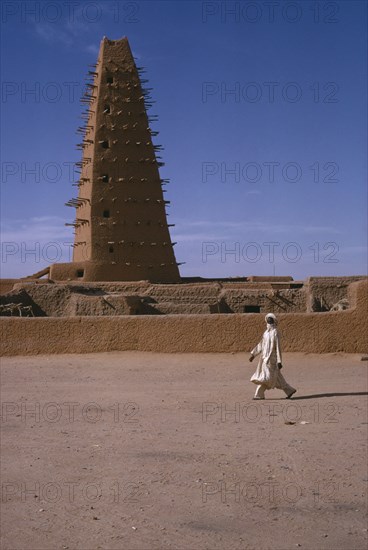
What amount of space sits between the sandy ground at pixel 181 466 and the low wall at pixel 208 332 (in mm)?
2540

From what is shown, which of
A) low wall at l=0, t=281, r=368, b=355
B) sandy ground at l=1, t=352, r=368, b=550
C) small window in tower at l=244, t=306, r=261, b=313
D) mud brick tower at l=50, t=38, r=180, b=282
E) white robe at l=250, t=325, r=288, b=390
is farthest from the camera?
mud brick tower at l=50, t=38, r=180, b=282

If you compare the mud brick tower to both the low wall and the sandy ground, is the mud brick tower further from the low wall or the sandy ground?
the sandy ground

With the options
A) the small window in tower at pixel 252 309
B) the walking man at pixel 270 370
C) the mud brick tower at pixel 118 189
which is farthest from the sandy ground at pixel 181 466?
the mud brick tower at pixel 118 189

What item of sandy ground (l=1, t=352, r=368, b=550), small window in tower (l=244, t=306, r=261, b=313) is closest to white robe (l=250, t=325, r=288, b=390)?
sandy ground (l=1, t=352, r=368, b=550)

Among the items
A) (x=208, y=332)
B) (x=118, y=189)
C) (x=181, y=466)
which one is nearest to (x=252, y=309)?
(x=208, y=332)

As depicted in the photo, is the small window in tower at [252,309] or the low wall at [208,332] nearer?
the low wall at [208,332]

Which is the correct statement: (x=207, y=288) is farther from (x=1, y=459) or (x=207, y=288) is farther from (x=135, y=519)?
(x=135, y=519)

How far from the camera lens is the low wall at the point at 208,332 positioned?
45.8 ft

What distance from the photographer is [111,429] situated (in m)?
7.97

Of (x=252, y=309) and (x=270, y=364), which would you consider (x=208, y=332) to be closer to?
(x=270, y=364)

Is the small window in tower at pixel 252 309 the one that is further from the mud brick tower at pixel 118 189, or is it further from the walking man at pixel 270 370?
the walking man at pixel 270 370

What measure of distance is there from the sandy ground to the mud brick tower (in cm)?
1388

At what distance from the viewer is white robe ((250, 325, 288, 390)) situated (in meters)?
9.79

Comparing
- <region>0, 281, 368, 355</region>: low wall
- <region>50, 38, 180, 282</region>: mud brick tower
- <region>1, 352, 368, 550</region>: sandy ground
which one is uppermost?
<region>50, 38, 180, 282</region>: mud brick tower
